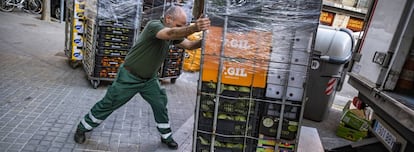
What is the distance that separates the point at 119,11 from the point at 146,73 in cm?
244

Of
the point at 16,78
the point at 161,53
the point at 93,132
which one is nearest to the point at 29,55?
the point at 16,78

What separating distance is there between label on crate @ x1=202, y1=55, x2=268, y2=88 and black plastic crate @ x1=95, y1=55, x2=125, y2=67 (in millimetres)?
3611

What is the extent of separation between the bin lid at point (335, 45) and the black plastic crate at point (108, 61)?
12.0 ft

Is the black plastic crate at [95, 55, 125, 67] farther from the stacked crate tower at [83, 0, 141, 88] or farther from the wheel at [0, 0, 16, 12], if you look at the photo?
the wheel at [0, 0, 16, 12]

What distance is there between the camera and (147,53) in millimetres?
3275

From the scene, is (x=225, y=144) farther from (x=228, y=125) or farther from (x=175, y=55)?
(x=175, y=55)

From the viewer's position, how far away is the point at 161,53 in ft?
11.0

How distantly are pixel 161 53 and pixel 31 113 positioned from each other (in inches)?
86.8

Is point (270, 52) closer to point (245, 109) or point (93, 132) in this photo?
point (245, 109)

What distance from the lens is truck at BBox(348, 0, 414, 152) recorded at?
9.53 ft

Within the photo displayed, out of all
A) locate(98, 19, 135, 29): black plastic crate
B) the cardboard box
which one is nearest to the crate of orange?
the cardboard box

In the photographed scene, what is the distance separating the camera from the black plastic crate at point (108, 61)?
18.2 feet

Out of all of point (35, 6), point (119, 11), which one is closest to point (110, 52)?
point (119, 11)

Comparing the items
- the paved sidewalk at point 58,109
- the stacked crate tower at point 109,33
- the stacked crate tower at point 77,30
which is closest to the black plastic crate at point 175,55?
the paved sidewalk at point 58,109
